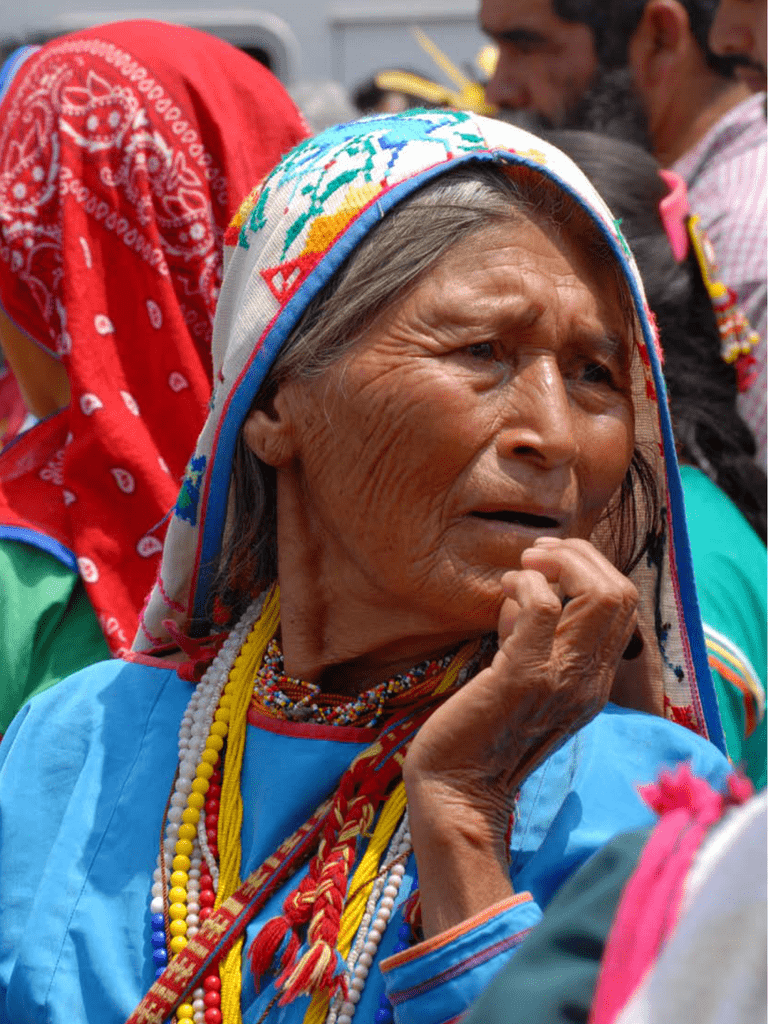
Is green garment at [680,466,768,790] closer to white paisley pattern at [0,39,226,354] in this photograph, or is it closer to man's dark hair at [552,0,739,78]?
white paisley pattern at [0,39,226,354]

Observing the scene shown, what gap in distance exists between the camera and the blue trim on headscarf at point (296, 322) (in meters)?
1.98

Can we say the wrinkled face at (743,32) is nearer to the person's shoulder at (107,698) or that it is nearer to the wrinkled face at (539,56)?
the wrinkled face at (539,56)

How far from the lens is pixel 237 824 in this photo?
2057 millimetres

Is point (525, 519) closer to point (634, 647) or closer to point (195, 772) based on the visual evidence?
point (634, 647)

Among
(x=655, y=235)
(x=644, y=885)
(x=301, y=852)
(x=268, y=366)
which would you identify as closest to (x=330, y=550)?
(x=268, y=366)

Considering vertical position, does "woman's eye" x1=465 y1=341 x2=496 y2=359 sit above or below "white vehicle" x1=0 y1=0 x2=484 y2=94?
above

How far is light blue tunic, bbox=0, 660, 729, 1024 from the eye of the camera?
1813 millimetres

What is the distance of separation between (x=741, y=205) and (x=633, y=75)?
129cm

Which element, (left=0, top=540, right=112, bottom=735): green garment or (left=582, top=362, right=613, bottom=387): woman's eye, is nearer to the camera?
(left=582, top=362, right=613, bottom=387): woman's eye

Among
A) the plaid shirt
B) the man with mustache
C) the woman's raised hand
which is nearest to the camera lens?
the woman's raised hand

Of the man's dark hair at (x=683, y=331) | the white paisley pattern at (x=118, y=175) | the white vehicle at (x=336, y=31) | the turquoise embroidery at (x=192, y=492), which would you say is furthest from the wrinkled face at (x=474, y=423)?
the white vehicle at (x=336, y=31)

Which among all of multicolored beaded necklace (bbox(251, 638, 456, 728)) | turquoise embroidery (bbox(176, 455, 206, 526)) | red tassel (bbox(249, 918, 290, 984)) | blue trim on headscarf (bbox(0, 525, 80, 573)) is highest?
turquoise embroidery (bbox(176, 455, 206, 526))

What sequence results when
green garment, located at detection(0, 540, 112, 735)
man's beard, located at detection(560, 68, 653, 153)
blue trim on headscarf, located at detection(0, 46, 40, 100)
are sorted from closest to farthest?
green garment, located at detection(0, 540, 112, 735)
blue trim on headscarf, located at detection(0, 46, 40, 100)
man's beard, located at detection(560, 68, 653, 153)

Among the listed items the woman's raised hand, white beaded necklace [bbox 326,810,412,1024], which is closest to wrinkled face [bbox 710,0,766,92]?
the woman's raised hand
